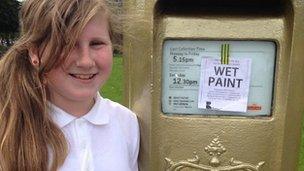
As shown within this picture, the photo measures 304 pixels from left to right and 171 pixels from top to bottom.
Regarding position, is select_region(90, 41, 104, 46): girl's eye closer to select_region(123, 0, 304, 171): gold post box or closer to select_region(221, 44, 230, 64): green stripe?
select_region(123, 0, 304, 171): gold post box

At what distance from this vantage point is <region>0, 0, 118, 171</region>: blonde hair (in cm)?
150

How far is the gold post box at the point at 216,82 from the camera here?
1613 millimetres

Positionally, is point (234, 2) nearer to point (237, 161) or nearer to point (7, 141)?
point (237, 161)

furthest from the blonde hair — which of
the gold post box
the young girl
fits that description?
the gold post box

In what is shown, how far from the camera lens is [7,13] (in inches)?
788

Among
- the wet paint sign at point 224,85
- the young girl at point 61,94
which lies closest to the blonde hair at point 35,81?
the young girl at point 61,94

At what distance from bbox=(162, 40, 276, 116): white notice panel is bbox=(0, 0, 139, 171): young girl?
7.7 inches

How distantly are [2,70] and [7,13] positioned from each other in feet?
63.3

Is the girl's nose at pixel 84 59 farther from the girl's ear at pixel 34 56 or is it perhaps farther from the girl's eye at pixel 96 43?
the girl's ear at pixel 34 56

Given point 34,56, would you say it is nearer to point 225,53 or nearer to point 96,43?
point 96,43

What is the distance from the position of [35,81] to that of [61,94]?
0.09 m

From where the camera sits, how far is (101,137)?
1.71 meters

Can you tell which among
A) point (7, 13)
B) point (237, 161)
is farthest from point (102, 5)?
point (7, 13)

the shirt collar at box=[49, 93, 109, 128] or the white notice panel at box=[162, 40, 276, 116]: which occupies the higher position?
the white notice panel at box=[162, 40, 276, 116]
